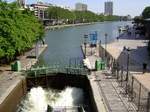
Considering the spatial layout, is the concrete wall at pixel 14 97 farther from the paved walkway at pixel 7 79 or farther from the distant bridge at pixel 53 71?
the distant bridge at pixel 53 71

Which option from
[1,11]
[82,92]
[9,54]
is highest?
[1,11]

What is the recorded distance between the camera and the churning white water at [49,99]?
136ft

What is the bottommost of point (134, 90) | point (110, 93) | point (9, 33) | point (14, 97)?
point (14, 97)

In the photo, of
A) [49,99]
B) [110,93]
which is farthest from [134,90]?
[49,99]

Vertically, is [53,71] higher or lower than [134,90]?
lower

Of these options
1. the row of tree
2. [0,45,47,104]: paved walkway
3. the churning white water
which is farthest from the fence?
the row of tree

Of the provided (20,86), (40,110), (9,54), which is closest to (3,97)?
(40,110)

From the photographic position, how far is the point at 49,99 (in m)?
44.6

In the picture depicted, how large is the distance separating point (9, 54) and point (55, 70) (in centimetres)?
641

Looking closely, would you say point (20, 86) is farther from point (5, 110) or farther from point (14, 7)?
point (14, 7)

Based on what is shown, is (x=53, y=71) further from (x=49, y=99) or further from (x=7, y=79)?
(x=49, y=99)

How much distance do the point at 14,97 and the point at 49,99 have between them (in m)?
4.07

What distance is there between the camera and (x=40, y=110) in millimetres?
40156

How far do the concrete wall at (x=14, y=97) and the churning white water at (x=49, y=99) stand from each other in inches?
25.4
